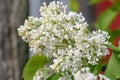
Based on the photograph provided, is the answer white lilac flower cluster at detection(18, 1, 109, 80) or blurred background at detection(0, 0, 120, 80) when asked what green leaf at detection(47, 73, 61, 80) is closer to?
white lilac flower cluster at detection(18, 1, 109, 80)

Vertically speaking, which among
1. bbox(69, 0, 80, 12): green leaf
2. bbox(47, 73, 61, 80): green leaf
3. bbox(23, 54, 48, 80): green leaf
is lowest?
bbox(47, 73, 61, 80): green leaf

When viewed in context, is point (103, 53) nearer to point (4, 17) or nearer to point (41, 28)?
Answer: point (41, 28)

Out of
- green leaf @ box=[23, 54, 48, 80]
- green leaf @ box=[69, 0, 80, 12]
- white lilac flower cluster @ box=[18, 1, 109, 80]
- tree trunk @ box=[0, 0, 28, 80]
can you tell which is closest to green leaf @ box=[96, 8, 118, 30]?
green leaf @ box=[69, 0, 80, 12]

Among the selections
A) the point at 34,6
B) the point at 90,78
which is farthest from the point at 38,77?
the point at 34,6

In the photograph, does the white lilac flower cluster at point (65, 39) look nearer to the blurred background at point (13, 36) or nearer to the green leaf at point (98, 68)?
the green leaf at point (98, 68)

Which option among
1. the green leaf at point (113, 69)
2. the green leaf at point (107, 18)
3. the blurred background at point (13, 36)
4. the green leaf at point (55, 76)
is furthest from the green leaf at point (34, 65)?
the green leaf at point (107, 18)

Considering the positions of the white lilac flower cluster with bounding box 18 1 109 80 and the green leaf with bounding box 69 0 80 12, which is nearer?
the white lilac flower cluster with bounding box 18 1 109 80
